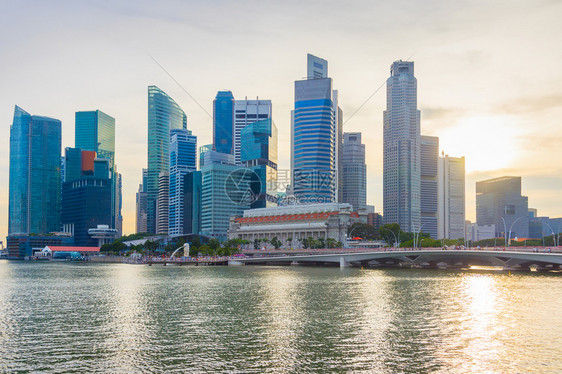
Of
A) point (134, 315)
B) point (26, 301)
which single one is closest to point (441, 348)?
point (134, 315)

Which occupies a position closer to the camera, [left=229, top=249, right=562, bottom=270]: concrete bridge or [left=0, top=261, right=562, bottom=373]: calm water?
[left=0, top=261, right=562, bottom=373]: calm water

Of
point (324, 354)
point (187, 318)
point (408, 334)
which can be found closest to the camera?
point (324, 354)

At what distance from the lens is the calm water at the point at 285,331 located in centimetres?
4244

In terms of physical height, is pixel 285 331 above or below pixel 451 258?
above

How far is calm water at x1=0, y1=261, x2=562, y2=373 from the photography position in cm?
4244

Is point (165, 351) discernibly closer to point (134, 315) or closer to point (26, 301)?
point (134, 315)

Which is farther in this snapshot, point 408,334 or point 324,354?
point 408,334

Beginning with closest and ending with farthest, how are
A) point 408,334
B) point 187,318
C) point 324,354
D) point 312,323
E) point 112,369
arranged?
point 112,369 < point 324,354 < point 408,334 < point 312,323 < point 187,318

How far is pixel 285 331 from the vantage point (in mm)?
55094

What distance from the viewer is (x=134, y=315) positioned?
65.9 meters

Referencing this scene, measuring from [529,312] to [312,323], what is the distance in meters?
27.5

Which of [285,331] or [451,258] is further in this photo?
[451,258]

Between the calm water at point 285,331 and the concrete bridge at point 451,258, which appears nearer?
the calm water at point 285,331

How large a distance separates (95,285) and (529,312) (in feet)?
261
